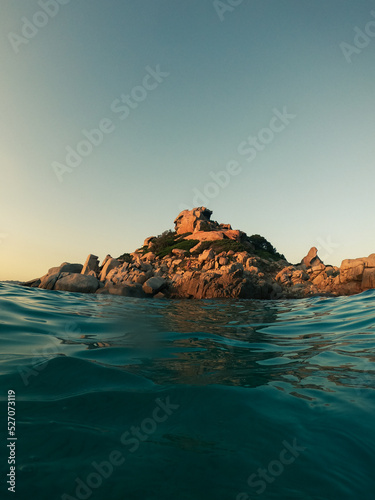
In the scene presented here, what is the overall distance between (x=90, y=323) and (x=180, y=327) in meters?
2.11

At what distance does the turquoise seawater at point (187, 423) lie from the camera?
1.65 m

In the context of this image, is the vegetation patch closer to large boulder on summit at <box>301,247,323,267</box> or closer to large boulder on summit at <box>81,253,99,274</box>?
large boulder on summit at <box>81,253,99,274</box>

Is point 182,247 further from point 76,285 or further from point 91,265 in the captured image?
point 76,285

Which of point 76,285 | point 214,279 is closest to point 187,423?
point 214,279

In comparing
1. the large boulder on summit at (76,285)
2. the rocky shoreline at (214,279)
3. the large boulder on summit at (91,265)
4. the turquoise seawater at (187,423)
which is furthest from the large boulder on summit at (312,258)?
the turquoise seawater at (187,423)

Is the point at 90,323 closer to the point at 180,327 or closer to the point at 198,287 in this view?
the point at 180,327

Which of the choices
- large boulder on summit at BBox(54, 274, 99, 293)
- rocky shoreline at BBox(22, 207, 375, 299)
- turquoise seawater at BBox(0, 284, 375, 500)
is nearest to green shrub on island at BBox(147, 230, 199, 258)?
rocky shoreline at BBox(22, 207, 375, 299)

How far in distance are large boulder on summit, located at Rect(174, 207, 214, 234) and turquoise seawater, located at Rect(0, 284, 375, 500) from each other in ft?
144

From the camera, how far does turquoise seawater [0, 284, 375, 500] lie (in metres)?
1.65

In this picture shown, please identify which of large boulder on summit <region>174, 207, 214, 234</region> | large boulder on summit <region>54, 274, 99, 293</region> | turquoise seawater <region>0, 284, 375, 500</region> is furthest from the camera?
large boulder on summit <region>174, 207, 214, 234</region>

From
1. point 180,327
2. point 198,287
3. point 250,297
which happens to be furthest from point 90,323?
point 250,297

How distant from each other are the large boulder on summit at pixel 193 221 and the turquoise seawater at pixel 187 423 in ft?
144

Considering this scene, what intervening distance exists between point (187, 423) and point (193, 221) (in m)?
48.6

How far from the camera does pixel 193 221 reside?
165 ft
